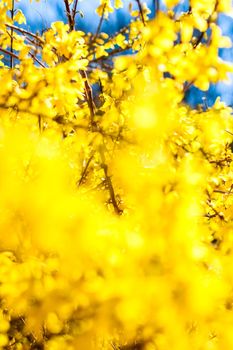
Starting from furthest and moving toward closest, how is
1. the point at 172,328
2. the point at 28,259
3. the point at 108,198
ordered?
the point at 108,198 → the point at 28,259 → the point at 172,328

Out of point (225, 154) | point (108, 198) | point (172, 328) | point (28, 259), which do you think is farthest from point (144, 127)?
point (225, 154)

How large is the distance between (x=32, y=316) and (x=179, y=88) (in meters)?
1.03

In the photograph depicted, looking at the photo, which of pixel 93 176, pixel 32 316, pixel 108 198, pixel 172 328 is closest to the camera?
pixel 172 328

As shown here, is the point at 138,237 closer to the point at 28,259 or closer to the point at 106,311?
the point at 106,311

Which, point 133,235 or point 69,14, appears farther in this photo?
point 69,14

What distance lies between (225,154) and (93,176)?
119 centimetres

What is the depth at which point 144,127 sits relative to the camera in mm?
1292

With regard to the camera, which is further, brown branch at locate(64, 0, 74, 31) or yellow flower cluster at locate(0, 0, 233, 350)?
brown branch at locate(64, 0, 74, 31)

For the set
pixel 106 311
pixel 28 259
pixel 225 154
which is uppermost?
pixel 106 311

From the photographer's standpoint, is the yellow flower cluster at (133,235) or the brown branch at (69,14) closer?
the yellow flower cluster at (133,235)

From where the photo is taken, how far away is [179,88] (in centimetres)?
171

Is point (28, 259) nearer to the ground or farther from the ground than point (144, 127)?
nearer to the ground

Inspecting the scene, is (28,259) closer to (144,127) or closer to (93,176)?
(144,127)

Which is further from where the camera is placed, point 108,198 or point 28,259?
point 108,198
